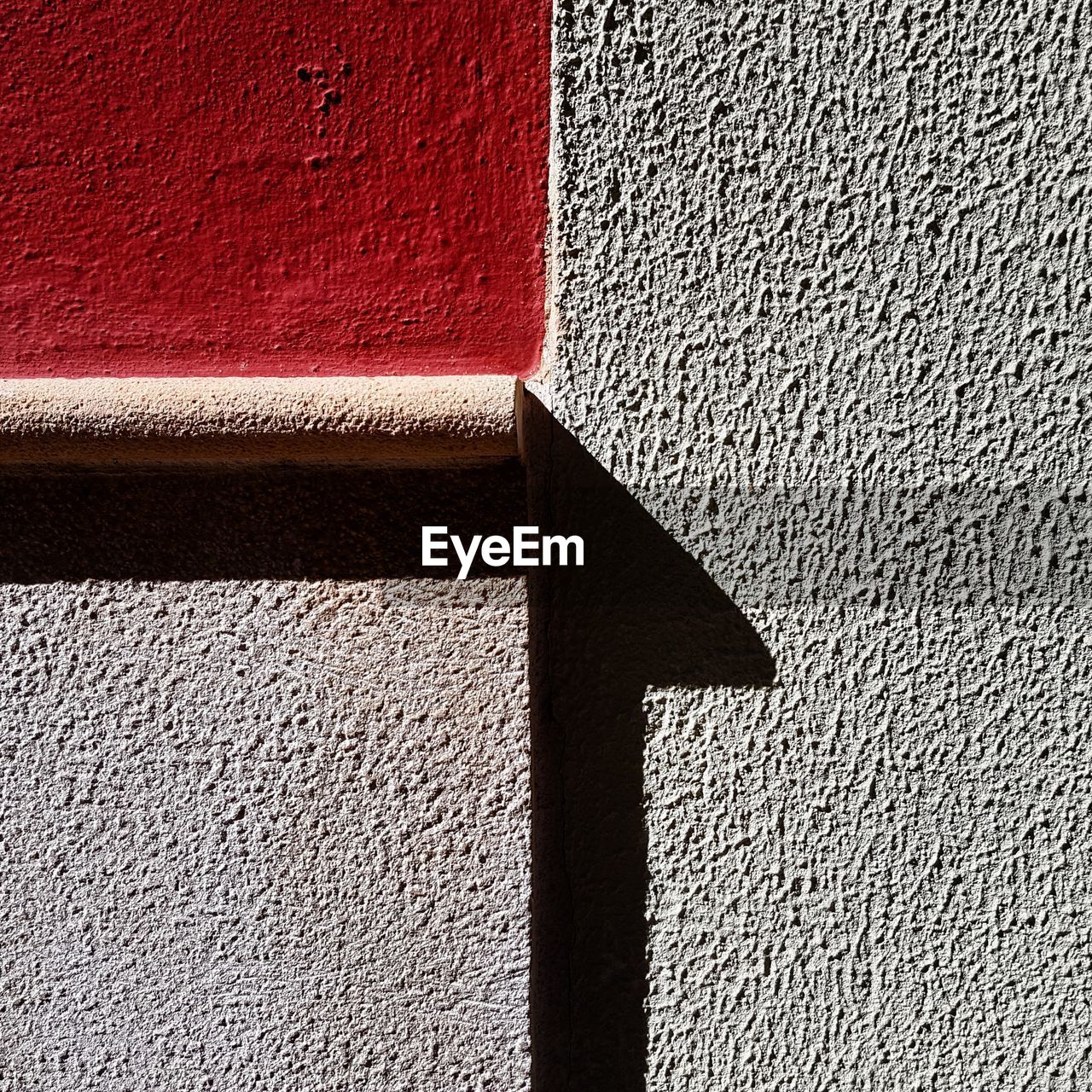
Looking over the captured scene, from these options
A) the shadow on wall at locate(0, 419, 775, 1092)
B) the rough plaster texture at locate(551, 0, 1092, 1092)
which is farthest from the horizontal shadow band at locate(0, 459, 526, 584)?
the rough plaster texture at locate(551, 0, 1092, 1092)

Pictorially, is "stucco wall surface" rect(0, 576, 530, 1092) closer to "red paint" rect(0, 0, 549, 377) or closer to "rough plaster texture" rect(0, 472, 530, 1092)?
"rough plaster texture" rect(0, 472, 530, 1092)

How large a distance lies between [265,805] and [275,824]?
25 mm

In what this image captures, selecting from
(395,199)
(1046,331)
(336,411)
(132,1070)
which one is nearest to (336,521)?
(336,411)

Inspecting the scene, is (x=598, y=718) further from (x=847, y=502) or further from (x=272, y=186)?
(x=272, y=186)

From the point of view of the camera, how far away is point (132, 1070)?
40.2 inches

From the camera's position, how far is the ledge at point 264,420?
0.90 m

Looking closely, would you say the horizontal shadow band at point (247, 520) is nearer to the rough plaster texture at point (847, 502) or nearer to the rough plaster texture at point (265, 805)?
the rough plaster texture at point (265, 805)

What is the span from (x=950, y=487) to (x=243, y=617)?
2.68 ft

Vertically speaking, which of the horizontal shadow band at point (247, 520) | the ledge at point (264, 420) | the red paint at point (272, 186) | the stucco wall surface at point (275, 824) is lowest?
the stucco wall surface at point (275, 824)

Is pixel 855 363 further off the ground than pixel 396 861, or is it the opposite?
pixel 855 363

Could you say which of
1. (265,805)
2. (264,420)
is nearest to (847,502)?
(264,420)

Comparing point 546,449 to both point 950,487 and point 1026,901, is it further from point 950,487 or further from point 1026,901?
point 1026,901

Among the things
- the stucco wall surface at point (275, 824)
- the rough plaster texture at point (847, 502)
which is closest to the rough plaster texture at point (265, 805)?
the stucco wall surface at point (275, 824)

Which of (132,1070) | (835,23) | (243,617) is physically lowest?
(132,1070)
